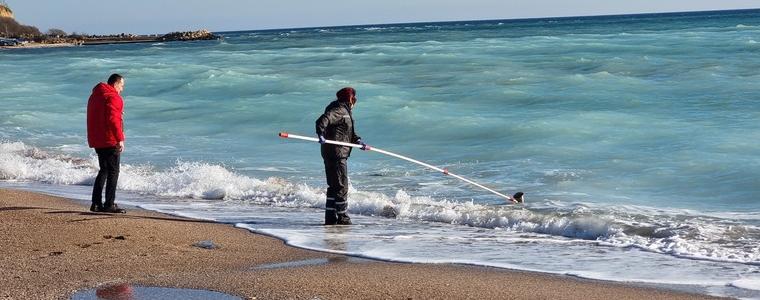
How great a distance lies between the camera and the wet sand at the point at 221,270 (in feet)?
22.5

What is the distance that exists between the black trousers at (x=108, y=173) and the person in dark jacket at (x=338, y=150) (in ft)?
6.37

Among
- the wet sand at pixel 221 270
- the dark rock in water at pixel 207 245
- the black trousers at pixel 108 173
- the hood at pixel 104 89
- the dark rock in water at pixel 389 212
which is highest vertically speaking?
the hood at pixel 104 89

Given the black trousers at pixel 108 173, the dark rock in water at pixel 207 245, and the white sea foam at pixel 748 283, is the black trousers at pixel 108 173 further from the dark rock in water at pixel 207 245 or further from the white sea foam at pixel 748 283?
the white sea foam at pixel 748 283

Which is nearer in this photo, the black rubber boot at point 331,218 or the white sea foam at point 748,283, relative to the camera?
the white sea foam at point 748,283

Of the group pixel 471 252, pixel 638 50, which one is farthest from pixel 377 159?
pixel 638 50

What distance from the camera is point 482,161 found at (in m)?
16.1

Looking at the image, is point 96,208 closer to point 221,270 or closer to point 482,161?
point 221,270

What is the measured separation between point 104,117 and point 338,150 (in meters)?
2.15

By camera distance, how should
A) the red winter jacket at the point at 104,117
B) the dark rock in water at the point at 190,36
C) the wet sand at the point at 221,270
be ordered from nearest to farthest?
the wet sand at the point at 221,270, the red winter jacket at the point at 104,117, the dark rock in water at the point at 190,36

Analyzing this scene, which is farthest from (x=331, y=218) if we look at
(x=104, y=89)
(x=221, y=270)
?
(x=221, y=270)

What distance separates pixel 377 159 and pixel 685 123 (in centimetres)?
595

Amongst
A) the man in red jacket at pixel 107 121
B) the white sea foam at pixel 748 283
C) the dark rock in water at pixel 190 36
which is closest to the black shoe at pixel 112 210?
the man in red jacket at pixel 107 121

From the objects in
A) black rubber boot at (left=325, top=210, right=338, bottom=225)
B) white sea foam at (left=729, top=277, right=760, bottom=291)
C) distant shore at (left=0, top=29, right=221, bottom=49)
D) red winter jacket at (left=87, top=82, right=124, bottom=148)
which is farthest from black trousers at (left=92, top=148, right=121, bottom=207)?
distant shore at (left=0, top=29, right=221, bottom=49)

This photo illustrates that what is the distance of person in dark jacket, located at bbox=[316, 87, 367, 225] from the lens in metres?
10.3
